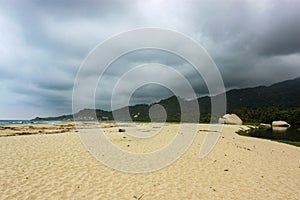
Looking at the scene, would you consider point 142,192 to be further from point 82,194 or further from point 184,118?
point 184,118

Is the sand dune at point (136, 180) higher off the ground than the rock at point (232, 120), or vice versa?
the rock at point (232, 120)

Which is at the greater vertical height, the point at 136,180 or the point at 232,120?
the point at 232,120

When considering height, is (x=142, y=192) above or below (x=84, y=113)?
below

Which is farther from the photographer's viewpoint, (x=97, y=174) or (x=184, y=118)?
(x=184, y=118)

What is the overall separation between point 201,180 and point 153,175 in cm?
199

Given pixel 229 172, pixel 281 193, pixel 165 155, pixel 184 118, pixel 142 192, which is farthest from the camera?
pixel 184 118

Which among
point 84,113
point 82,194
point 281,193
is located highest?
point 84,113

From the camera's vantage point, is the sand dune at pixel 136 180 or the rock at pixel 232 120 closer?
the sand dune at pixel 136 180

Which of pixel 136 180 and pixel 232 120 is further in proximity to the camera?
pixel 232 120

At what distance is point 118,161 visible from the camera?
12148 millimetres

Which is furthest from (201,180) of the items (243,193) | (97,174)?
(97,174)

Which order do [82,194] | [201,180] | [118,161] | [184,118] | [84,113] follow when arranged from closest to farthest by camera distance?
[82,194] < [201,180] < [118,161] < [184,118] < [84,113]

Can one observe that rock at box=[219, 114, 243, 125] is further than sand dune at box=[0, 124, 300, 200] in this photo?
Yes

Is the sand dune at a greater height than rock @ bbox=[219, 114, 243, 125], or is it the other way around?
rock @ bbox=[219, 114, 243, 125]
